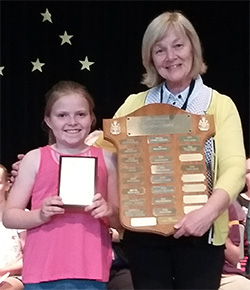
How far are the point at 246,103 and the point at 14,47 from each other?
61.7 inches

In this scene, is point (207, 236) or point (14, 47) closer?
point (207, 236)

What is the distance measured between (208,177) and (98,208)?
0.35 metres

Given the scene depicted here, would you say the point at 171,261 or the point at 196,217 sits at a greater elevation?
the point at 196,217

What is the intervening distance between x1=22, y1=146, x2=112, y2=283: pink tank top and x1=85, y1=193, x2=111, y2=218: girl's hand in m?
0.05

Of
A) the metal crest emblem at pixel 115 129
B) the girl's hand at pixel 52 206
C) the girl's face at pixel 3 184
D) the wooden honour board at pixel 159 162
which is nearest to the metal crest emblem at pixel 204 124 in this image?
the wooden honour board at pixel 159 162

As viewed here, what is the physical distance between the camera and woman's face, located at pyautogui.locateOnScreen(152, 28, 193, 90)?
77.4 inches

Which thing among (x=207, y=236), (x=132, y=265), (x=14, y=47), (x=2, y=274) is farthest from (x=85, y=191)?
(x=14, y=47)

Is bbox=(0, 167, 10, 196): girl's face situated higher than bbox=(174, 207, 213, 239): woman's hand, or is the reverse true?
bbox=(0, 167, 10, 196): girl's face

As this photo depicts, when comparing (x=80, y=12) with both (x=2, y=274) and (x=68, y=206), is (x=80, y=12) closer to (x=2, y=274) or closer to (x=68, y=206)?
(x=2, y=274)

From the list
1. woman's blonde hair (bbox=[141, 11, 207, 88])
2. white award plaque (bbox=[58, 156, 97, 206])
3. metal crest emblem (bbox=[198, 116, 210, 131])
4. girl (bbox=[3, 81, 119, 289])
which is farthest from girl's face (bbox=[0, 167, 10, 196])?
metal crest emblem (bbox=[198, 116, 210, 131])

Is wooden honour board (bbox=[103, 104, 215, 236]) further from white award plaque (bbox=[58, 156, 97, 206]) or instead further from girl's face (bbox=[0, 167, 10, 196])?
girl's face (bbox=[0, 167, 10, 196])

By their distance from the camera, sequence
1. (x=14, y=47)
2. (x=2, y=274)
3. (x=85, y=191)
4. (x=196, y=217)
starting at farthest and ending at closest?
(x=14, y=47), (x=2, y=274), (x=85, y=191), (x=196, y=217)

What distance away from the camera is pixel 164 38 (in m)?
1.97

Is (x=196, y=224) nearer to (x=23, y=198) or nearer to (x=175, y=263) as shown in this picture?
(x=175, y=263)
